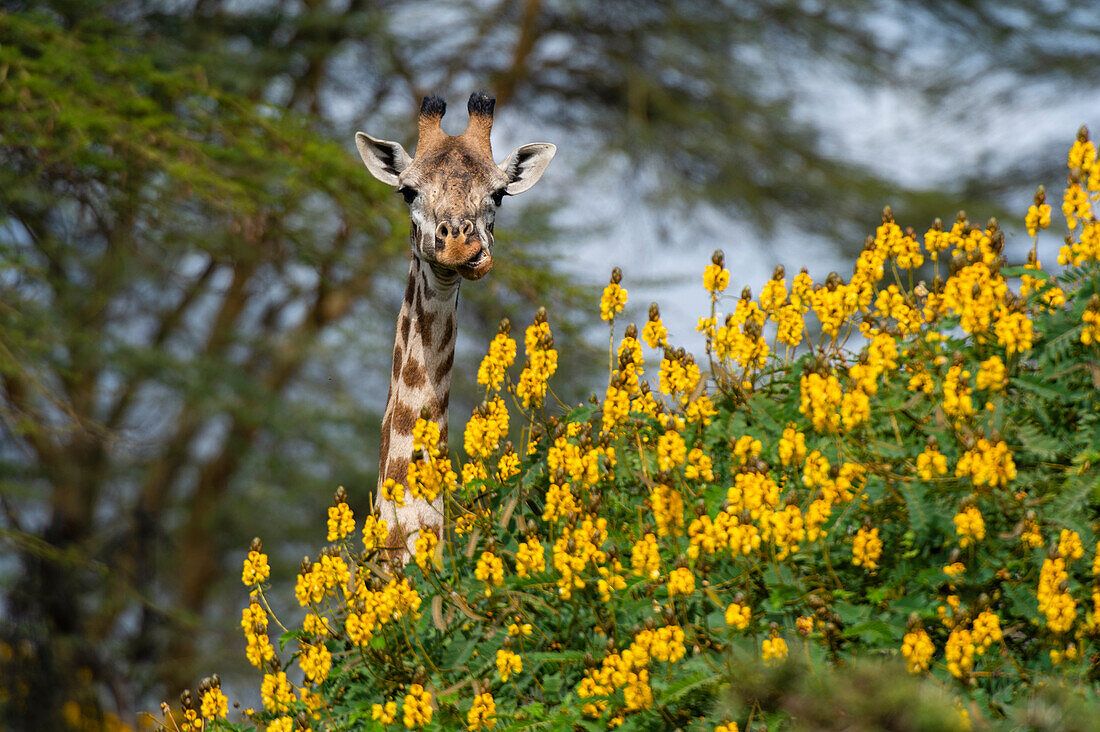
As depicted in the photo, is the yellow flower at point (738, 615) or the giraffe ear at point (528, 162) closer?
the yellow flower at point (738, 615)

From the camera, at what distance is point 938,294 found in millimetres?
3879

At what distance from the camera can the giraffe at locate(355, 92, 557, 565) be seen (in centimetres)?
489

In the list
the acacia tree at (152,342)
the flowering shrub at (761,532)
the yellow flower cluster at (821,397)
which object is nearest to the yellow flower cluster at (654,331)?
the flowering shrub at (761,532)

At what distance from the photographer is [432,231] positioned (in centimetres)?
483

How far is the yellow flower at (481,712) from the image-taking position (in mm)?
3076

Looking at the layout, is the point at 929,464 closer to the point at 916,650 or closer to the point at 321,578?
the point at 916,650

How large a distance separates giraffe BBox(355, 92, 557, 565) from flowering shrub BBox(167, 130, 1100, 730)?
884 mm

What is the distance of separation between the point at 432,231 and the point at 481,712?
2325mm

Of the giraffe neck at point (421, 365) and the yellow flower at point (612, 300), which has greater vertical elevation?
the giraffe neck at point (421, 365)

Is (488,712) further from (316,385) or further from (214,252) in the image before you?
(316,385)

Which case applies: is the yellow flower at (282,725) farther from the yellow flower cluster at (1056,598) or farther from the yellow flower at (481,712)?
the yellow flower cluster at (1056,598)

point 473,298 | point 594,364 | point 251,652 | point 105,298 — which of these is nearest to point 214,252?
point 473,298

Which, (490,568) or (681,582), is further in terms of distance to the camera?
(490,568)

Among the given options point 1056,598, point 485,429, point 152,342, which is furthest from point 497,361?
point 152,342
